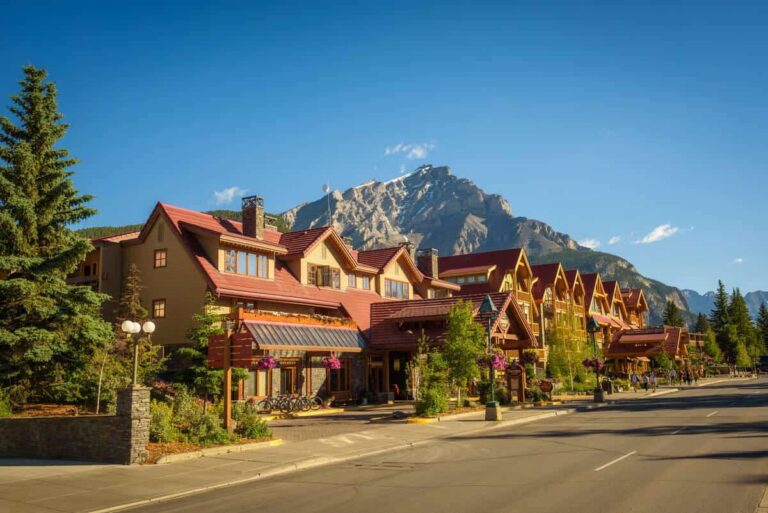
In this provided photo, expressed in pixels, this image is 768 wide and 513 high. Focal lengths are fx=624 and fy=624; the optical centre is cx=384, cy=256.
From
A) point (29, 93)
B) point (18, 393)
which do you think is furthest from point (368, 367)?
point (29, 93)

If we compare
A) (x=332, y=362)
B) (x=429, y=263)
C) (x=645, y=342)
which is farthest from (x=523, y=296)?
(x=332, y=362)

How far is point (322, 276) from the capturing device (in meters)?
41.0

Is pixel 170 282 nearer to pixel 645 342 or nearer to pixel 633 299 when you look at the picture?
pixel 645 342

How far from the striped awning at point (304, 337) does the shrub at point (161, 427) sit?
9911 mm

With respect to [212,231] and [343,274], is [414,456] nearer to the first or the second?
[212,231]

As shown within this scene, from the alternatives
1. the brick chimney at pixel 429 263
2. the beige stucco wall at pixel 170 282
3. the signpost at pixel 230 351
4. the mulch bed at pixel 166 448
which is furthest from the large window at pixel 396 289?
the mulch bed at pixel 166 448

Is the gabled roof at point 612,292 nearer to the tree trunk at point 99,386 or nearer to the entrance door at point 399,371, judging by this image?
the entrance door at point 399,371

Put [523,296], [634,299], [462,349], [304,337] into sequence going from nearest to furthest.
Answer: [462,349] → [304,337] → [523,296] → [634,299]

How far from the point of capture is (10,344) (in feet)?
76.8

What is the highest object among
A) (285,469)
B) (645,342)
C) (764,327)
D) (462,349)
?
(764,327)

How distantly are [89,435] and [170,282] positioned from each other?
17.2m

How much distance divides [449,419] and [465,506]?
722 inches

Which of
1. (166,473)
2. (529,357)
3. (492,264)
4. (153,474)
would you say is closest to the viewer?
(153,474)

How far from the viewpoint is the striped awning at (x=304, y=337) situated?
3091 centimetres
